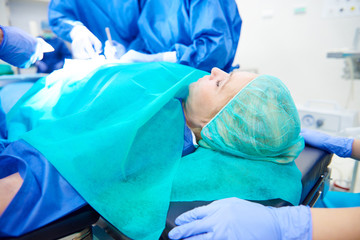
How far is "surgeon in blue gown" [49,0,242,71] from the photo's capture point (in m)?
1.18

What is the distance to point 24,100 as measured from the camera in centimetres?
104

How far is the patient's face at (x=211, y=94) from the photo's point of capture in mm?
865

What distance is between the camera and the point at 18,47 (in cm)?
101

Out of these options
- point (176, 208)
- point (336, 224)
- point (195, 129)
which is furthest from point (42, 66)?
point (336, 224)

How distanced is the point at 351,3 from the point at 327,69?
1.92ft

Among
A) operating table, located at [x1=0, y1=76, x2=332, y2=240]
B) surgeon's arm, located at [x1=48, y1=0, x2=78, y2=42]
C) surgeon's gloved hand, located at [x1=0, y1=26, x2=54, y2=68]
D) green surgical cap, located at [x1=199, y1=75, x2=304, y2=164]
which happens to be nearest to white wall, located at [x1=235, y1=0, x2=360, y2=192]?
operating table, located at [x1=0, y1=76, x2=332, y2=240]

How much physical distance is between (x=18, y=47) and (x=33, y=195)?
2.44ft

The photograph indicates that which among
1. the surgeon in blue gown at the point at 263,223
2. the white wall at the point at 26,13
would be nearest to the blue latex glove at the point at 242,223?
the surgeon in blue gown at the point at 263,223

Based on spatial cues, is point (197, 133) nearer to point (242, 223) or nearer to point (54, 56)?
point (242, 223)

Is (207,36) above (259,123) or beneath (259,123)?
above

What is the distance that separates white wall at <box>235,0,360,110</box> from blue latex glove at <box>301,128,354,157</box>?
146 centimetres

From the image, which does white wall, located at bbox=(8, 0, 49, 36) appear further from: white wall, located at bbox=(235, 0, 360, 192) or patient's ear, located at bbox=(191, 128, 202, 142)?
patient's ear, located at bbox=(191, 128, 202, 142)

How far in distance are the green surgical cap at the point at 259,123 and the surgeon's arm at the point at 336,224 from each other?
0.25 m

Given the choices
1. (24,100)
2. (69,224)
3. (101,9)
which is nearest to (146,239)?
(69,224)
